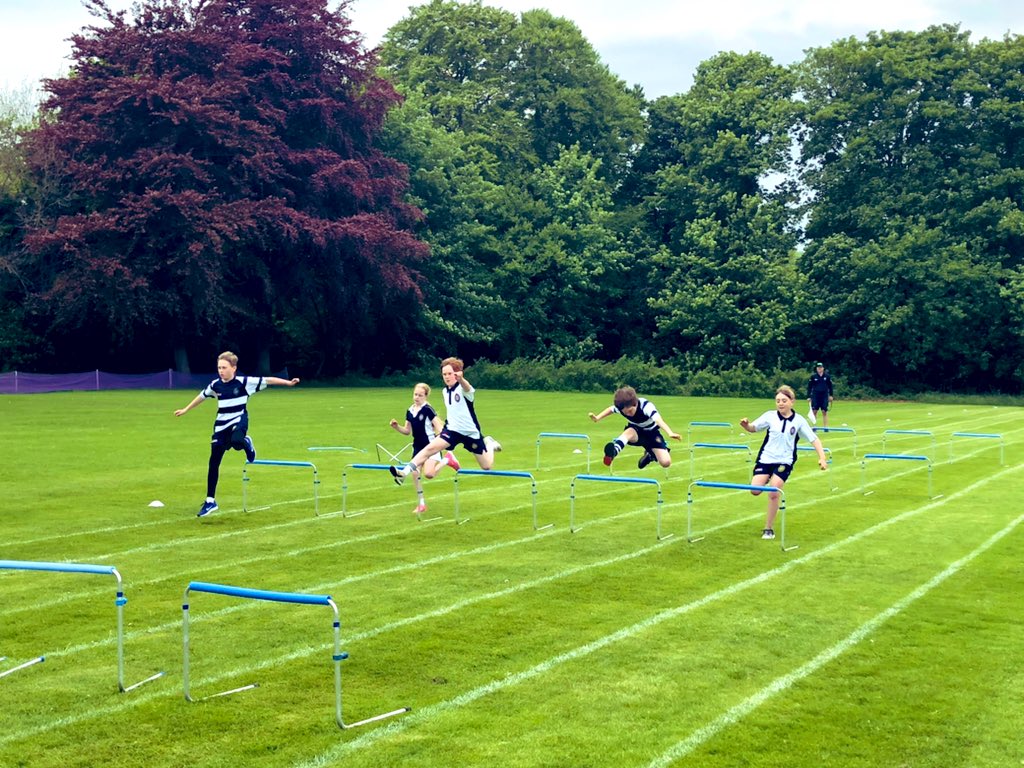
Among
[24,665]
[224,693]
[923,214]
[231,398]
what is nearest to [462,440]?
[231,398]

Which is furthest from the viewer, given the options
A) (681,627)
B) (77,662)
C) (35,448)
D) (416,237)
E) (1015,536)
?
(416,237)

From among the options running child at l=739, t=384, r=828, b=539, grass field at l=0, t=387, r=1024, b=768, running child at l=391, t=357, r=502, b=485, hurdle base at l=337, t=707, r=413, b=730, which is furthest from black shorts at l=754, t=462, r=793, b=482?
hurdle base at l=337, t=707, r=413, b=730

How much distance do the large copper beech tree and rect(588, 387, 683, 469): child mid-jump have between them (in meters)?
35.0

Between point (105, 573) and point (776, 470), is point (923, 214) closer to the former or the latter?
point (776, 470)

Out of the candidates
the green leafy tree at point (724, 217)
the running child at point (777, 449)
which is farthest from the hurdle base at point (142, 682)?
the green leafy tree at point (724, 217)

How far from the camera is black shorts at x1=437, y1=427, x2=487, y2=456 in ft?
51.7

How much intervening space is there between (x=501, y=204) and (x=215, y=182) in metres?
17.9

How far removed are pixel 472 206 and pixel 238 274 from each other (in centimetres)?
1426

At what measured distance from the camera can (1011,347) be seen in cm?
5975

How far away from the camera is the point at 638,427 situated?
52.6ft

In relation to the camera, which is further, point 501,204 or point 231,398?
point 501,204

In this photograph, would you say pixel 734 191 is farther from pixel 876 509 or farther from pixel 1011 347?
pixel 876 509

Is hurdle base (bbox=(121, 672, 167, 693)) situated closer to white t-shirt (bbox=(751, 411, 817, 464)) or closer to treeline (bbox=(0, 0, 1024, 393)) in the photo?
white t-shirt (bbox=(751, 411, 817, 464))

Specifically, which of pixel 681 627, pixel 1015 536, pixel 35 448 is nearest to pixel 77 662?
pixel 681 627
